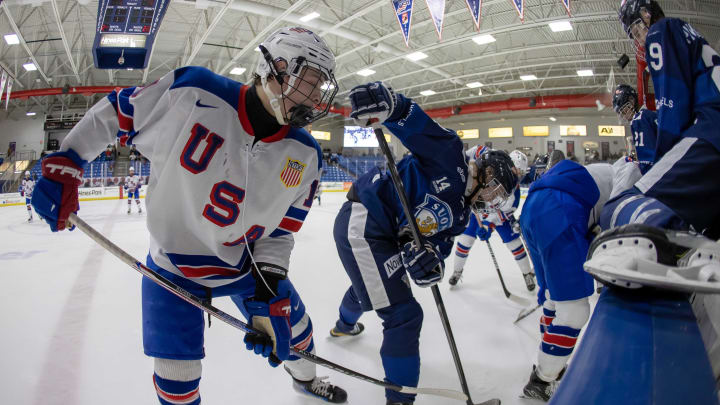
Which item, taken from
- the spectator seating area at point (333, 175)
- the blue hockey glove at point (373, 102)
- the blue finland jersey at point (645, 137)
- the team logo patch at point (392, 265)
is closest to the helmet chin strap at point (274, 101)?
the blue hockey glove at point (373, 102)

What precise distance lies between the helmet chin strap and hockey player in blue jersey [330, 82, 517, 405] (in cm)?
39

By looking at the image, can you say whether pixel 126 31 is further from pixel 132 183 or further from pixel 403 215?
pixel 132 183

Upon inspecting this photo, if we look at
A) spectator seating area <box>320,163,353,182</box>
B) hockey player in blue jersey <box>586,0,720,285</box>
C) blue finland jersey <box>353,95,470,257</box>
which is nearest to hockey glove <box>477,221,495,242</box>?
blue finland jersey <box>353,95,470,257</box>

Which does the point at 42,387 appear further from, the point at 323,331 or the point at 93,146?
the point at 323,331

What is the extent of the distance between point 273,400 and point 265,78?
1.50m

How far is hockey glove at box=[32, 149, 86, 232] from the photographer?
1249mm

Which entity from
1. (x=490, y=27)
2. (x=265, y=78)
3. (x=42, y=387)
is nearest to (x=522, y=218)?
(x=265, y=78)

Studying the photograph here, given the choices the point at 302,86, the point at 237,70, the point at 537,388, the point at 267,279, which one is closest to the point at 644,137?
the point at 537,388

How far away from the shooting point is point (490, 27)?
11.3m

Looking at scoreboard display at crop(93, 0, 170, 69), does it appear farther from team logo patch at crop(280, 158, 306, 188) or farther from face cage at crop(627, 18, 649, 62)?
face cage at crop(627, 18, 649, 62)

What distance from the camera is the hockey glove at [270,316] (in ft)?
4.25

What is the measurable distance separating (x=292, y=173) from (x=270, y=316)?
22.2 inches

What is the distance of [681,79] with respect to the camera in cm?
118

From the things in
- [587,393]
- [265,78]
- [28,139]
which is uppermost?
[28,139]
